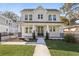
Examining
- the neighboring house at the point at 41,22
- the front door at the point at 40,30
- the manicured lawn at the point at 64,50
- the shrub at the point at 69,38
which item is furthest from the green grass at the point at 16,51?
the front door at the point at 40,30

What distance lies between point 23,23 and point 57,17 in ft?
12.4

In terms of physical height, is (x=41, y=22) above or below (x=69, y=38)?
above

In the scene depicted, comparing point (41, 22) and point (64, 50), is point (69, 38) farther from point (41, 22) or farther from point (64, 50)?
point (41, 22)

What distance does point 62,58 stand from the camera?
7922 millimetres

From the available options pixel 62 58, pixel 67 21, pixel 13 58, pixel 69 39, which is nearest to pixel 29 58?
pixel 13 58

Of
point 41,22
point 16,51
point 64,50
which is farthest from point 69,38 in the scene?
point 16,51

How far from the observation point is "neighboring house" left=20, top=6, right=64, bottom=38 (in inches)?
673

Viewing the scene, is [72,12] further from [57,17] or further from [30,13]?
[30,13]

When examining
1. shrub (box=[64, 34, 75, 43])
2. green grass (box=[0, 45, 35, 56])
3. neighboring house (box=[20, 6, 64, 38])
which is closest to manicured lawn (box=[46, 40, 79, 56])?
green grass (box=[0, 45, 35, 56])

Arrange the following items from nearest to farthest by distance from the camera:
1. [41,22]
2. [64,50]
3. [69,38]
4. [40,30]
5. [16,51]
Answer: [16,51] < [64,50] < [69,38] < [40,30] < [41,22]

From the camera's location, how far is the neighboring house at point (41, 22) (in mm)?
17094

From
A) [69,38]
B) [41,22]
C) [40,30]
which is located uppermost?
[41,22]

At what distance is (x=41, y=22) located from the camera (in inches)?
732

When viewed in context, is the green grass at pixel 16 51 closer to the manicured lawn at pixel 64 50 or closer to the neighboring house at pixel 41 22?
the manicured lawn at pixel 64 50
